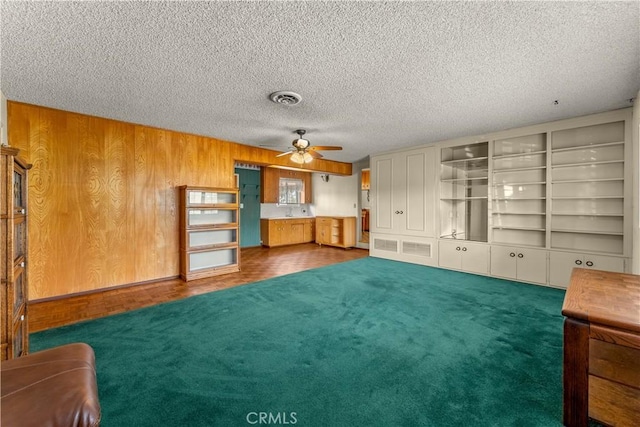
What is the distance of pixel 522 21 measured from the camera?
5.78 feet

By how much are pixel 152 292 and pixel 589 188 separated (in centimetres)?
631

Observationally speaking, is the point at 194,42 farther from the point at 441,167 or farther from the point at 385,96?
the point at 441,167

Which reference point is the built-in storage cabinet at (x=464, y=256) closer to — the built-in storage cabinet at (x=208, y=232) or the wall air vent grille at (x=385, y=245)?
the wall air vent grille at (x=385, y=245)

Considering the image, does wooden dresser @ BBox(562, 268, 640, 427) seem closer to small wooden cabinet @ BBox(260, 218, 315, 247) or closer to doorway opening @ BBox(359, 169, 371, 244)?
doorway opening @ BBox(359, 169, 371, 244)

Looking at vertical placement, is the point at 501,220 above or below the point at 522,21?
below

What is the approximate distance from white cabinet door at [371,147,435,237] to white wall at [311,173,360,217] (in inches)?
62.4

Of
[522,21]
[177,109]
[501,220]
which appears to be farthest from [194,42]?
[501,220]

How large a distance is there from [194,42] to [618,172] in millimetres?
5229

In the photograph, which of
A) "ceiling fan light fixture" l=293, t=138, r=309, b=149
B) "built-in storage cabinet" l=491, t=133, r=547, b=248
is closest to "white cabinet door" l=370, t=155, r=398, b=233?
"built-in storage cabinet" l=491, t=133, r=547, b=248

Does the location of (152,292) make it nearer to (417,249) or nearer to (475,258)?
(417,249)

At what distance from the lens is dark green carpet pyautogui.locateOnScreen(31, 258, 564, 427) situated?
60.1 inches

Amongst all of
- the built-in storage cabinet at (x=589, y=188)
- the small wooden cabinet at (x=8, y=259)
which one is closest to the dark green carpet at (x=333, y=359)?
the small wooden cabinet at (x=8, y=259)

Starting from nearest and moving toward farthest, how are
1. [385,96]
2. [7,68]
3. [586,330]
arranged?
[586,330] < [7,68] < [385,96]

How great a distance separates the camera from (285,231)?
788cm
